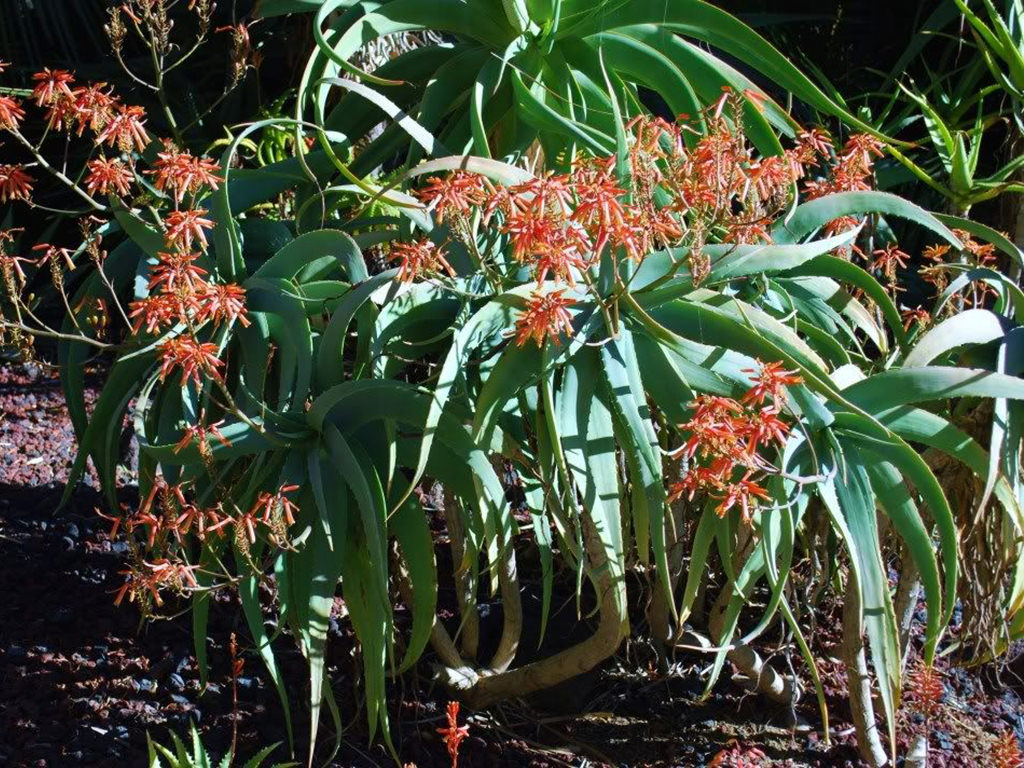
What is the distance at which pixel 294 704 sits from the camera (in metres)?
2.46

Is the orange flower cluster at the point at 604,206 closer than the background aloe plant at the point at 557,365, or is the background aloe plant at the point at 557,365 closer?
the orange flower cluster at the point at 604,206

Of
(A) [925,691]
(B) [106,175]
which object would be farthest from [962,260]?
(B) [106,175]

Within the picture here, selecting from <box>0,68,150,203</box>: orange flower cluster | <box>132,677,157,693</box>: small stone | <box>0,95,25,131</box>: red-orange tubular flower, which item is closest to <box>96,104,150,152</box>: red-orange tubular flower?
<box>0,68,150,203</box>: orange flower cluster

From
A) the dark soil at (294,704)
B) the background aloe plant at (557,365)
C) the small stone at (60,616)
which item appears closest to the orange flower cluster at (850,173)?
the background aloe plant at (557,365)

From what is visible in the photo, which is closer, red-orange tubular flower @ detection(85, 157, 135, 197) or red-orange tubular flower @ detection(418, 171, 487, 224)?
red-orange tubular flower @ detection(418, 171, 487, 224)

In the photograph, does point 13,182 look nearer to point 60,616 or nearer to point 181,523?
point 181,523

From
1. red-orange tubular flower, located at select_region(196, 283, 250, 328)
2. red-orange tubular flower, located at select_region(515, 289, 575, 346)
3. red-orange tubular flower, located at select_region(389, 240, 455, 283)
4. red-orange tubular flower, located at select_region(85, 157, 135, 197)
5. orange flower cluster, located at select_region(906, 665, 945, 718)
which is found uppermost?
red-orange tubular flower, located at select_region(85, 157, 135, 197)

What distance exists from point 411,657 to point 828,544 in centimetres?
83

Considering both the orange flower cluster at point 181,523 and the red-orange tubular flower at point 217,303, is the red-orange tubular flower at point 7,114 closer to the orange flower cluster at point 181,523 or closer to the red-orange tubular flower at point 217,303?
the red-orange tubular flower at point 217,303

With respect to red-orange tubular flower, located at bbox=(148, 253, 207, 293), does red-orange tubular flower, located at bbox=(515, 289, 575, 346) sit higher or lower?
lower

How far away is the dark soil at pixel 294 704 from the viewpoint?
2.35m

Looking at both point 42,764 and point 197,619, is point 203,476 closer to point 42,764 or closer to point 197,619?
point 197,619

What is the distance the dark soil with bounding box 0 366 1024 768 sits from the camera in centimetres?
235

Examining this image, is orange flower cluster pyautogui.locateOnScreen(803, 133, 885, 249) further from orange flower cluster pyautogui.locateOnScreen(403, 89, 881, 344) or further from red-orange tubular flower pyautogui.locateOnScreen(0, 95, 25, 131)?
red-orange tubular flower pyautogui.locateOnScreen(0, 95, 25, 131)
